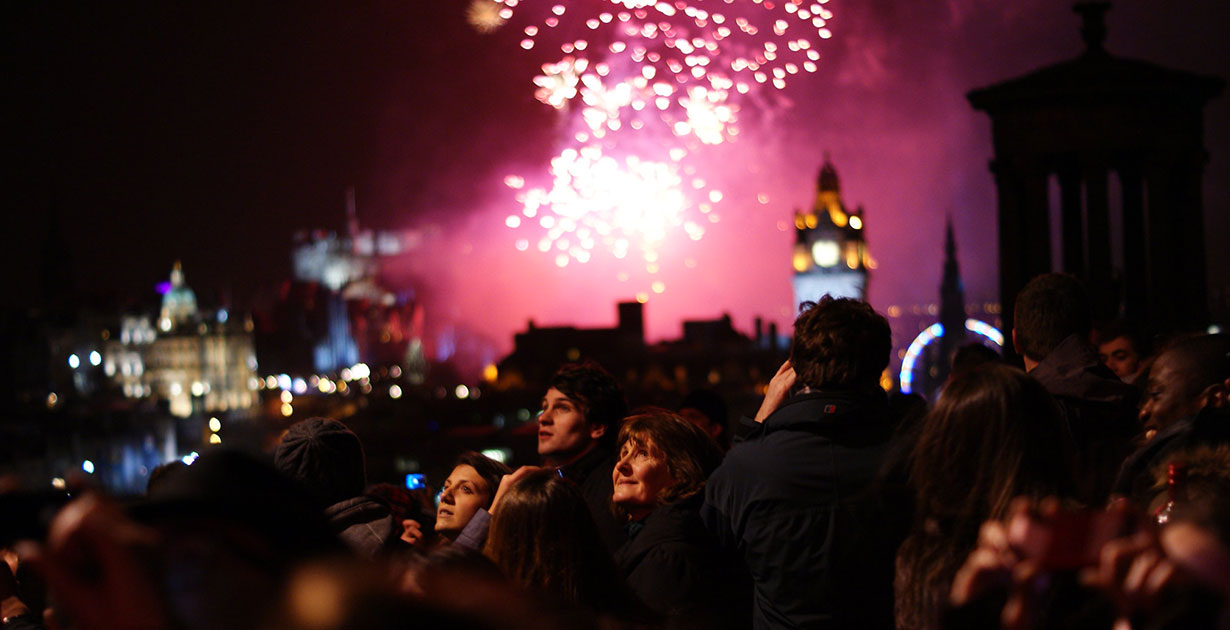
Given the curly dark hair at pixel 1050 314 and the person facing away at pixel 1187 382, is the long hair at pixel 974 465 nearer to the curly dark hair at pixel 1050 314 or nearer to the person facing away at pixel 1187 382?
the person facing away at pixel 1187 382

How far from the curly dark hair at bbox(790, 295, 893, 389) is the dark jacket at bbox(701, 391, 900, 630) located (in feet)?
0.23

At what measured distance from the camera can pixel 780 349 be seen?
107 metres

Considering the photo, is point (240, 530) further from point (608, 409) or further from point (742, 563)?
point (608, 409)

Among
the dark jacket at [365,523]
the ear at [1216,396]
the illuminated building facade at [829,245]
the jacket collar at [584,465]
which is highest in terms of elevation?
the illuminated building facade at [829,245]

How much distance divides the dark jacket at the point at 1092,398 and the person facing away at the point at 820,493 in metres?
0.97

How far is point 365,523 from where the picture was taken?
205 inches

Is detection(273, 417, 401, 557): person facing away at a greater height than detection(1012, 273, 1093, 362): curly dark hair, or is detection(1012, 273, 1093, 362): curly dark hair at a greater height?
detection(1012, 273, 1093, 362): curly dark hair

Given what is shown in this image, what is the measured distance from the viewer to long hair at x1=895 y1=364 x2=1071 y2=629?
324cm

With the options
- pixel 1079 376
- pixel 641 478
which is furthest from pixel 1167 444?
pixel 641 478

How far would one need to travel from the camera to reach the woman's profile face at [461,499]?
5.29 metres

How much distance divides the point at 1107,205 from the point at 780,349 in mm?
85302

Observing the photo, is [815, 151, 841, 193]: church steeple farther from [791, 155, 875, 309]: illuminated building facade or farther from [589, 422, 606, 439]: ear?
[589, 422, 606, 439]: ear

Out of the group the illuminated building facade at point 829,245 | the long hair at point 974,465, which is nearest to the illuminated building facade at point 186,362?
the illuminated building facade at point 829,245

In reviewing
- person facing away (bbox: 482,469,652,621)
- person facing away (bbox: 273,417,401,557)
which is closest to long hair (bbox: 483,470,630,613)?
person facing away (bbox: 482,469,652,621)
